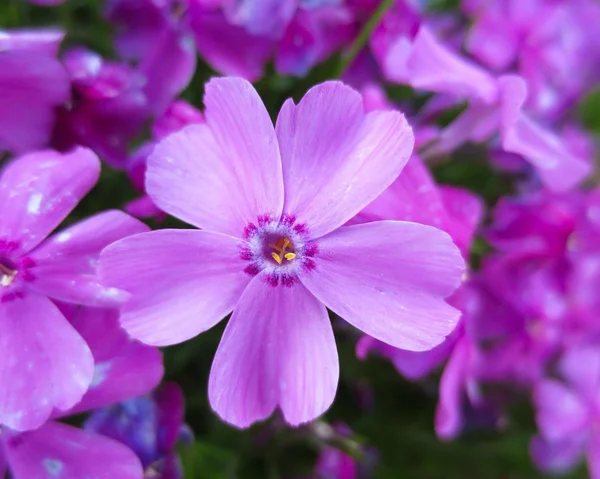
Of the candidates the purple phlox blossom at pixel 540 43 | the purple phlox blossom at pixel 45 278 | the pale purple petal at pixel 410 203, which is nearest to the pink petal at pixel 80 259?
the purple phlox blossom at pixel 45 278

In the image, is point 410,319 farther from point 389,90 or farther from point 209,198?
point 389,90

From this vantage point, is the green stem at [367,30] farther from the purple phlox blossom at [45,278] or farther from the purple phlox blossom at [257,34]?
the purple phlox blossom at [45,278]

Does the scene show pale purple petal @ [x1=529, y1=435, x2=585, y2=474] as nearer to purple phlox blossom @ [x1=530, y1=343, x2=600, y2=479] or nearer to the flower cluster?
purple phlox blossom @ [x1=530, y1=343, x2=600, y2=479]

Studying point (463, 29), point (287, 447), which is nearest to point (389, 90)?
point (463, 29)

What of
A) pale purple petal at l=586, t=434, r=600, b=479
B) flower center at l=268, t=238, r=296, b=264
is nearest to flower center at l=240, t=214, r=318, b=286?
flower center at l=268, t=238, r=296, b=264

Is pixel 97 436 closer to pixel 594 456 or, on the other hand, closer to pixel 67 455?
pixel 67 455

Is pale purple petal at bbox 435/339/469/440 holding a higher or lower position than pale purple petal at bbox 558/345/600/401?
higher

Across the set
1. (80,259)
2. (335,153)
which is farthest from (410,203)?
(80,259)
